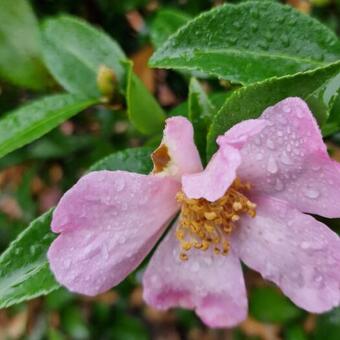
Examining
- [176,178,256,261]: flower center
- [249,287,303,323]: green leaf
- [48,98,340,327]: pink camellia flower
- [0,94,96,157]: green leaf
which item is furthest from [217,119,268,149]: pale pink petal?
[249,287,303,323]: green leaf

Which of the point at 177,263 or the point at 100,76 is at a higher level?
the point at 100,76

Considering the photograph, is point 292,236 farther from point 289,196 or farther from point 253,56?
point 253,56

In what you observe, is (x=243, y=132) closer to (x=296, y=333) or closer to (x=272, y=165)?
(x=272, y=165)

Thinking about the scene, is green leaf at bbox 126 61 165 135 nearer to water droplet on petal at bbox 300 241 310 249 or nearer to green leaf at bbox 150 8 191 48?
green leaf at bbox 150 8 191 48

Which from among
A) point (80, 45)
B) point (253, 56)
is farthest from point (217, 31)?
point (80, 45)

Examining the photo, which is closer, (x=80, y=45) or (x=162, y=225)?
(x=162, y=225)

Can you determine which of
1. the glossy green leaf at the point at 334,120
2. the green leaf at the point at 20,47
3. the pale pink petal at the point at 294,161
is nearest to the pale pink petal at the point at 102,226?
the pale pink petal at the point at 294,161
